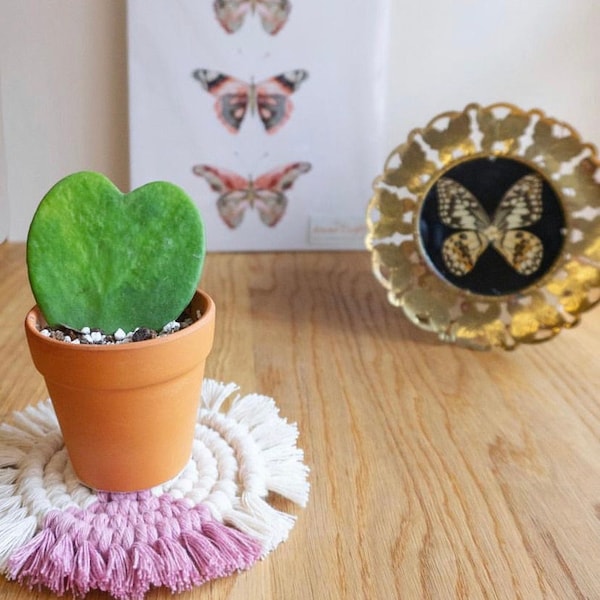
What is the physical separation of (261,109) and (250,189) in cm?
10

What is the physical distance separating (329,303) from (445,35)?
14.8 inches

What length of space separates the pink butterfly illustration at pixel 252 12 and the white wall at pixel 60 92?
12cm

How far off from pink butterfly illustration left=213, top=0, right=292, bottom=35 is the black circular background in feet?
0.98

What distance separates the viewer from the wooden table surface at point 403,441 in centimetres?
41

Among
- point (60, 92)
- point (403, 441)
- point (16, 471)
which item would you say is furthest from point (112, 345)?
point (60, 92)

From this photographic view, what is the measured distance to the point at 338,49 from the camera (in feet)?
2.84

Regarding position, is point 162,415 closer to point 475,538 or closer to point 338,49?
point 475,538

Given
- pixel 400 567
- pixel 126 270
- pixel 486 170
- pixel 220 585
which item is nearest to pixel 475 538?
pixel 400 567

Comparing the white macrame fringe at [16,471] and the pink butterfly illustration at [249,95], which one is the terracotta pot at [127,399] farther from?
the pink butterfly illustration at [249,95]

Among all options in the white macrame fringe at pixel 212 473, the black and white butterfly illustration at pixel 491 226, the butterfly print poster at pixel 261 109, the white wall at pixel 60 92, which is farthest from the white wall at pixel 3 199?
the black and white butterfly illustration at pixel 491 226

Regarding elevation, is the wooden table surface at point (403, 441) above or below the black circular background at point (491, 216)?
below

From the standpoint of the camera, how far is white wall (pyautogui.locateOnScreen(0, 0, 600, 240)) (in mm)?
848

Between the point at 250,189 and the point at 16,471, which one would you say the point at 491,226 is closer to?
the point at 250,189

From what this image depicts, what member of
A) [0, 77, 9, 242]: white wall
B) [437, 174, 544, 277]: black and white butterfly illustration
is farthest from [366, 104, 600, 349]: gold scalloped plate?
[0, 77, 9, 242]: white wall
